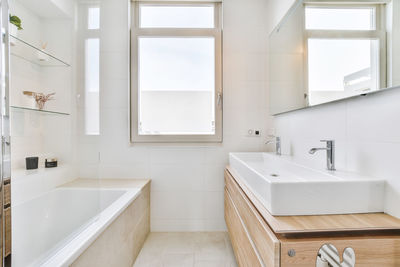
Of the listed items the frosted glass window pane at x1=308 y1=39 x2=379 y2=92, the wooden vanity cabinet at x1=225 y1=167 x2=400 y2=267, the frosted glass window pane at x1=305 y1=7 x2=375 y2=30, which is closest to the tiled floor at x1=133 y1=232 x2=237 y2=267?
the wooden vanity cabinet at x1=225 y1=167 x2=400 y2=267

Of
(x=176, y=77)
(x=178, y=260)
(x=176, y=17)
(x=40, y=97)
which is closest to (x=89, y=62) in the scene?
(x=40, y=97)

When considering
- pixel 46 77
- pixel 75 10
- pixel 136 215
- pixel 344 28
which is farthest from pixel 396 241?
pixel 75 10

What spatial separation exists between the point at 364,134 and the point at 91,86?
1.80 m

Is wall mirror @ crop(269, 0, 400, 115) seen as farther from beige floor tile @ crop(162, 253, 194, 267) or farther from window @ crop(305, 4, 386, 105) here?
beige floor tile @ crop(162, 253, 194, 267)

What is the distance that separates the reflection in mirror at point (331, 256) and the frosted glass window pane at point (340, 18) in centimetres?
93

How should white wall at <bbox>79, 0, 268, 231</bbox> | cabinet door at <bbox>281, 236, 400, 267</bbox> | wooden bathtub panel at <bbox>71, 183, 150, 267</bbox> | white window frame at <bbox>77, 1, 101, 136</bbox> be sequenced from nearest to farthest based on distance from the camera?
cabinet door at <bbox>281, 236, 400, 267</bbox> → wooden bathtub panel at <bbox>71, 183, 150, 267</bbox> → white window frame at <bbox>77, 1, 101, 136</bbox> → white wall at <bbox>79, 0, 268, 231</bbox>

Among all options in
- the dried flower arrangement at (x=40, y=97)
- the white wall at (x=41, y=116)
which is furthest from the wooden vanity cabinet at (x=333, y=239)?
the dried flower arrangement at (x=40, y=97)

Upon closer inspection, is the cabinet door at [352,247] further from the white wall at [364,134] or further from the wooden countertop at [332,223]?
the white wall at [364,134]

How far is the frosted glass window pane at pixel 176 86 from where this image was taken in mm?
2096

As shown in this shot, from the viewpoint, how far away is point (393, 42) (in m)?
0.78

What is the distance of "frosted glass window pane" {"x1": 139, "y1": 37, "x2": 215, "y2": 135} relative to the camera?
2.10m

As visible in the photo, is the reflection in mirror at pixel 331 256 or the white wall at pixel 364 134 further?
the white wall at pixel 364 134

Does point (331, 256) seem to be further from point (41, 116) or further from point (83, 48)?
point (83, 48)

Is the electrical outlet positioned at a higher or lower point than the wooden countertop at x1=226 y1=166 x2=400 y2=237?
higher
